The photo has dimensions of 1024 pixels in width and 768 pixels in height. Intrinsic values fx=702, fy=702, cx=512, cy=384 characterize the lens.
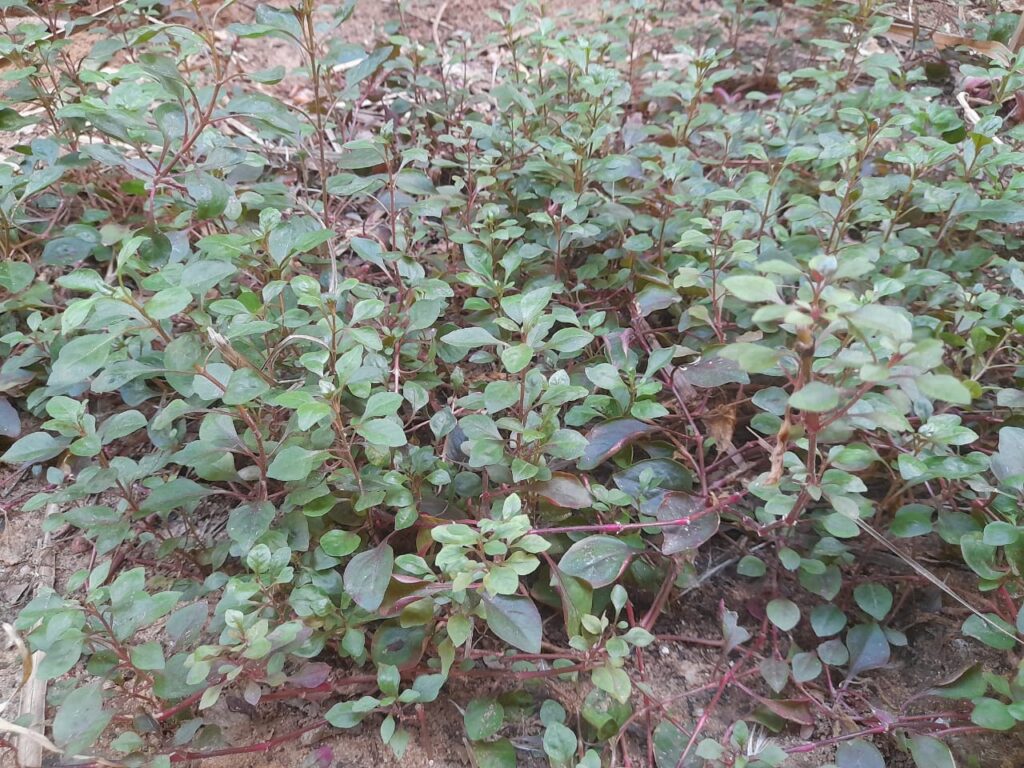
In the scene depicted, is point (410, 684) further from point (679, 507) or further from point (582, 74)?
point (582, 74)

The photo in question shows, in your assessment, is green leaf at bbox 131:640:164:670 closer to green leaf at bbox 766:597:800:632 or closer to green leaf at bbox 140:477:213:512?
green leaf at bbox 140:477:213:512

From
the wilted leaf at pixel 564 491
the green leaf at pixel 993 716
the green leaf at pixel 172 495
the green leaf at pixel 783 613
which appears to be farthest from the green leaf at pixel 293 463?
the green leaf at pixel 993 716

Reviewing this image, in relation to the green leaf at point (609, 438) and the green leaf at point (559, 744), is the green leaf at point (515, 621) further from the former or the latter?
the green leaf at point (609, 438)

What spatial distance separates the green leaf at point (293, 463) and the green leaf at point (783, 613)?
877 mm

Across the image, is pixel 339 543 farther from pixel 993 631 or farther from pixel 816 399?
pixel 993 631

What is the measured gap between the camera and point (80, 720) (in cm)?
107

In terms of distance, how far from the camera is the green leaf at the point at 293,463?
118 centimetres

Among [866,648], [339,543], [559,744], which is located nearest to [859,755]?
[866,648]

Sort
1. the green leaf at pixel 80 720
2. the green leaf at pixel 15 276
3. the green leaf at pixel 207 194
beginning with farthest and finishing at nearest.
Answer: the green leaf at pixel 15 276, the green leaf at pixel 207 194, the green leaf at pixel 80 720

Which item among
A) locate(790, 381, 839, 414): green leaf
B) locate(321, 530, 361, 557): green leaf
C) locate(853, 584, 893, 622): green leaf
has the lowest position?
locate(853, 584, 893, 622): green leaf

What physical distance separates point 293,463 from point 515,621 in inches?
18.1

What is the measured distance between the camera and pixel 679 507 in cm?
133

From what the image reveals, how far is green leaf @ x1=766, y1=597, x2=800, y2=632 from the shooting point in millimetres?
A: 1301

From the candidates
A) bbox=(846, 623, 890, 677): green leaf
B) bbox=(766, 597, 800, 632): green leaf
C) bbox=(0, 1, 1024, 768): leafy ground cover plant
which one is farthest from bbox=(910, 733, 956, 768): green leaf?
bbox=(766, 597, 800, 632): green leaf
